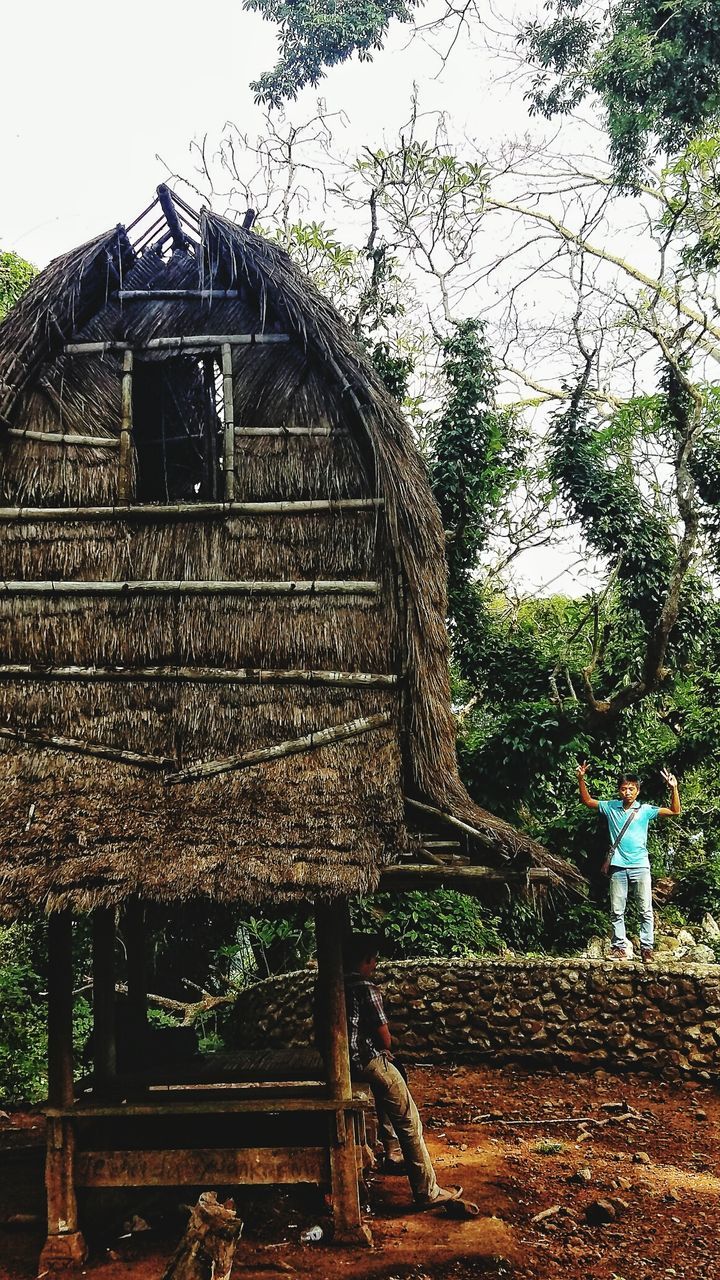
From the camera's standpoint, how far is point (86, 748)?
6.83 m

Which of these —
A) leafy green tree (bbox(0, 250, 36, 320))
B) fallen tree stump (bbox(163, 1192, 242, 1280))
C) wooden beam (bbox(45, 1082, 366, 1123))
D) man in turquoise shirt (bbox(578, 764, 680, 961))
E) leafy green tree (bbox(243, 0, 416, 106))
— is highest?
leafy green tree (bbox(243, 0, 416, 106))

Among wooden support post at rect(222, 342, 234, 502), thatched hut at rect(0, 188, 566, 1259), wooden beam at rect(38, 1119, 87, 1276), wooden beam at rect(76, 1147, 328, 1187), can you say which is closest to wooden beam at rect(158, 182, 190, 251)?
thatched hut at rect(0, 188, 566, 1259)

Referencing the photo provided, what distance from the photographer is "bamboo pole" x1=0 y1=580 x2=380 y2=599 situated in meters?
7.18

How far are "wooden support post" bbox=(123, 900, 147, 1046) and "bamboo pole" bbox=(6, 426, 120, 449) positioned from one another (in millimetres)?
4109

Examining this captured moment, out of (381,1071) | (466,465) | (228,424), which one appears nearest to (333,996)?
(381,1071)

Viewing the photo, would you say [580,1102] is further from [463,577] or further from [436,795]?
[463,577]

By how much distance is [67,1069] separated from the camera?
251 inches

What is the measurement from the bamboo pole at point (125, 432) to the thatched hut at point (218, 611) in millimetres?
23

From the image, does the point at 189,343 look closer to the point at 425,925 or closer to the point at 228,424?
the point at 228,424

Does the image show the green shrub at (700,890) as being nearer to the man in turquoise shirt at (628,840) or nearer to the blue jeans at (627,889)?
the blue jeans at (627,889)

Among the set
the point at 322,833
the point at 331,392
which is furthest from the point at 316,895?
the point at 331,392

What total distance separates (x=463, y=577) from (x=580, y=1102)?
286 inches

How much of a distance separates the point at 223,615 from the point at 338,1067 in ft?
10.7

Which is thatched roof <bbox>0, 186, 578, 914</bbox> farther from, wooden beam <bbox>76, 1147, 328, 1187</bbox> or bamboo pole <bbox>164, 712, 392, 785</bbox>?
wooden beam <bbox>76, 1147, 328, 1187</bbox>
